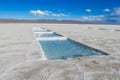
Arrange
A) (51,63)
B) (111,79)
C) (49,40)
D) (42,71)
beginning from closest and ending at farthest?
(111,79) → (42,71) → (51,63) → (49,40)

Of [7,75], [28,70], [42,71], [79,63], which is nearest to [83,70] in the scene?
[79,63]

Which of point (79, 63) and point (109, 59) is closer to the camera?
point (79, 63)

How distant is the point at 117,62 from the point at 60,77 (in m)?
2.57

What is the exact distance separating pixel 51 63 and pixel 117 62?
237 centimetres

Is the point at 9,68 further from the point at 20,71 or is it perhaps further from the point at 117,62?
the point at 117,62

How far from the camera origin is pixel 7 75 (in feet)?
17.5

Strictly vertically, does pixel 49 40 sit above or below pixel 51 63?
below

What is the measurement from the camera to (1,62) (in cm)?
670

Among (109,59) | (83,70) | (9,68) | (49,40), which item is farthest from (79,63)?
(49,40)

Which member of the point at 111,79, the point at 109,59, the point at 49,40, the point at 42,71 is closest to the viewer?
the point at 111,79

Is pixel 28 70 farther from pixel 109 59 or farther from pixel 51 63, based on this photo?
pixel 109 59

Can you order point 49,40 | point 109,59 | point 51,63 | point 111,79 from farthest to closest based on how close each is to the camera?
point 49,40
point 109,59
point 51,63
point 111,79

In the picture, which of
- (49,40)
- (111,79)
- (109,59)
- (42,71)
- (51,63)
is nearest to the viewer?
(111,79)

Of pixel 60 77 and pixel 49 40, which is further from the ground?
pixel 60 77
